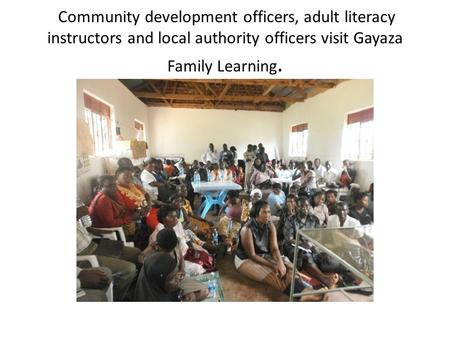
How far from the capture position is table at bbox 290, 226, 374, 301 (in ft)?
4.13

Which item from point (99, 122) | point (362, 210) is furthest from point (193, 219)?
point (362, 210)

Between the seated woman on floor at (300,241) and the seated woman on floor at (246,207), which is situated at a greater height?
the seated woman on floor at (246,207)

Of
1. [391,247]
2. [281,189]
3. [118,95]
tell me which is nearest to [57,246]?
[118,95]

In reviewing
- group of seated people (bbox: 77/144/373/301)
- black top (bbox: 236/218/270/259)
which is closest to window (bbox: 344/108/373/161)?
group of seated people (bbox: 77/144/373/301)

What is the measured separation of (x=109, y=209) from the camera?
3.95 ft

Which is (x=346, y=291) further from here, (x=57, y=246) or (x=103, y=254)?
(x=57, y=246)

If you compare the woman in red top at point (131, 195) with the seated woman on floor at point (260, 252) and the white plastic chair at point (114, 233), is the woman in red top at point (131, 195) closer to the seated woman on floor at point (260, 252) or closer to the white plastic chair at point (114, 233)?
the white plastic chair at point (114, 233)

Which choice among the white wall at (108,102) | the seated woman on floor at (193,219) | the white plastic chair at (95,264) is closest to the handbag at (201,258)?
the seated woman on floor at (193,219)

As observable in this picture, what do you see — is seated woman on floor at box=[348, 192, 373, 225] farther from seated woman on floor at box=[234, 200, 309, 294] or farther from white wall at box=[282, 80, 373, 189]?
seated woman on floor at box=[234, 200, 309, 294]

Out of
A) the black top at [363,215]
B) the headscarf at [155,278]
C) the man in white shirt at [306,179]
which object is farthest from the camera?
the man in white shirt at [306,179]

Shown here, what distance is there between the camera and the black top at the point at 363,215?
4.16 ft

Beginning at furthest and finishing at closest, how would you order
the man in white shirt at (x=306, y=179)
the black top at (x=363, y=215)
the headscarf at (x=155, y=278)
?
the man in white shirt at (x=306, y=179)
the black top at (x=363, y=215)
the headscarf at (x=155, y=278)

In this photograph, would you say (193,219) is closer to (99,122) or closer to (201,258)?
(201,258)

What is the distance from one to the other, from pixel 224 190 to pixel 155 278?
61cm
